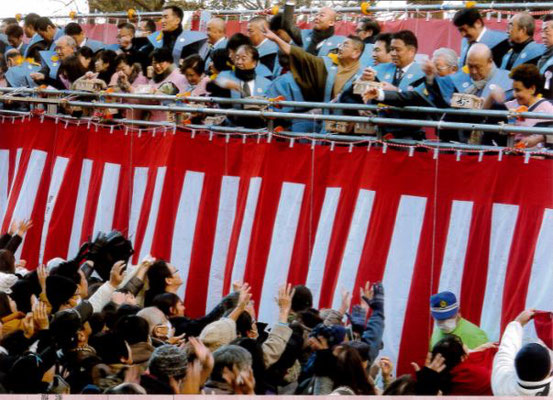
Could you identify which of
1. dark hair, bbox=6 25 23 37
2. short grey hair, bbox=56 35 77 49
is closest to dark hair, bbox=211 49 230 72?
short grey hair, bbox=56 35 77 49

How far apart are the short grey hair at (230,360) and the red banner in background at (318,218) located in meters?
2.42

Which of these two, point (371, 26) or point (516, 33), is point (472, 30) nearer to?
point (516, 33)

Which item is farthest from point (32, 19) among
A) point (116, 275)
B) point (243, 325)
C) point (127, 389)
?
point (127, 389)

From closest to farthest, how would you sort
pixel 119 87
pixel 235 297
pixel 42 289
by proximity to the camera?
pixel 235 297 < pixel 42 289 < pixel 119 87

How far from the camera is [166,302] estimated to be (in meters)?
9.16

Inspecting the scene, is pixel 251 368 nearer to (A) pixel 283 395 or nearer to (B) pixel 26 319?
(A) pixel 283 395

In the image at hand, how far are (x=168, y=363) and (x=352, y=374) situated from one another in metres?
1.12

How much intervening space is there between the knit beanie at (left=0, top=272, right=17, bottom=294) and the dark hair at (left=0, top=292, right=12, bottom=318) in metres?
0.67

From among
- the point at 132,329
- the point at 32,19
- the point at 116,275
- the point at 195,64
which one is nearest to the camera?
the point at 132,329

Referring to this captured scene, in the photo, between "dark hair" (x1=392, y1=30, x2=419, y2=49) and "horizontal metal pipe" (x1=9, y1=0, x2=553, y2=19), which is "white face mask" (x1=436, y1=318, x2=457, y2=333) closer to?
"dark hair" (x1=392, y1=30, x2=419, y2=49)

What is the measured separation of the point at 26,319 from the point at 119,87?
5.09 meters

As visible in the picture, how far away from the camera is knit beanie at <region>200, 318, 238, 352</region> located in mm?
8102

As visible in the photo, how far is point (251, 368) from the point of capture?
7.27m

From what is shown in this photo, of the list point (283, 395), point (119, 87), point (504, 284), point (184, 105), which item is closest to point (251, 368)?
point (283, 395)
